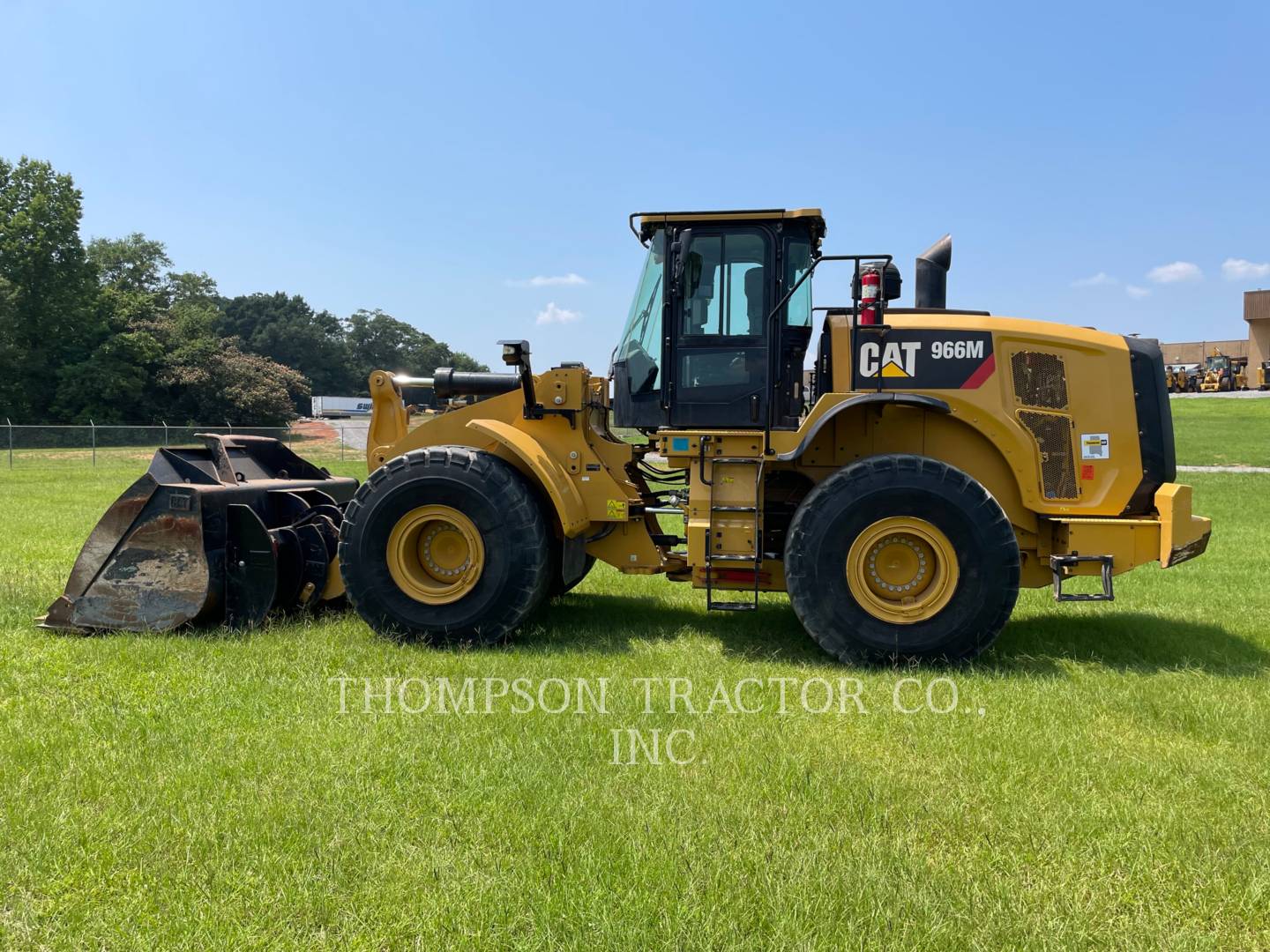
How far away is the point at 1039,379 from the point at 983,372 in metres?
0.37

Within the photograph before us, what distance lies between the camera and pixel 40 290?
44594 millimetres

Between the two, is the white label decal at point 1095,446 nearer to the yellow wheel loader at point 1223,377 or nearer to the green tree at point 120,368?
the green tree at point 120,368

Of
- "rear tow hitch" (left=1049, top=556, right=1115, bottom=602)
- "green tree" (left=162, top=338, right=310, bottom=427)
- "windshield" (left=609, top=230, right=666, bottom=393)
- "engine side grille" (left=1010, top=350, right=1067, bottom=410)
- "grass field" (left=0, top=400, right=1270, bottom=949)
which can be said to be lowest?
"grass field" (left=0, top=400, right=1270, bottom=949)

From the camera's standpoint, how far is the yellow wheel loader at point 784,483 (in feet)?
17.2

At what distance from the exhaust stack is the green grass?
750 inches

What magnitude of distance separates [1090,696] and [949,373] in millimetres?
2075

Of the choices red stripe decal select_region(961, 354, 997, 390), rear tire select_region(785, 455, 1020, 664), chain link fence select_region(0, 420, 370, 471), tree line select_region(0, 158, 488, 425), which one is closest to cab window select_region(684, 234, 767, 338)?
rear tire select_region(785, 455, 1020, 664)

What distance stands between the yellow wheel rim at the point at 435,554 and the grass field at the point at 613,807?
1.46 ft

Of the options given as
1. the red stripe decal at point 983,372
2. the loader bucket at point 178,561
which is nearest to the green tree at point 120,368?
the loader bucket at point 178,561

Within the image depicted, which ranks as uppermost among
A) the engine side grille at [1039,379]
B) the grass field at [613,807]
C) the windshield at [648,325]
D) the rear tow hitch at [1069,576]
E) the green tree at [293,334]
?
the green tree at [293,334]

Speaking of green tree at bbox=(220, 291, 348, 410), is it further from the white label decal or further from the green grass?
the white label decal

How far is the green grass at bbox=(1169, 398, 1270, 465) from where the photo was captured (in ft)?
84.3

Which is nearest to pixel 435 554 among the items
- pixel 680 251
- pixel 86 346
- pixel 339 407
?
pixel 680 251

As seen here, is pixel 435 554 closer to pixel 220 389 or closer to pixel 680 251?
pixel 680 251
